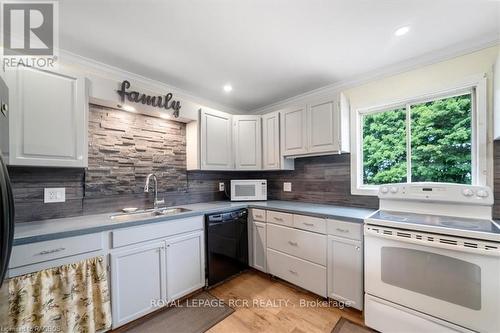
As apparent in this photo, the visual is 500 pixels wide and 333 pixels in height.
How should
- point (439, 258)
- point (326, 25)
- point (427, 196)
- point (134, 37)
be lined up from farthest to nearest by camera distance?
point (427, 196), point (134, 37), point (326, 25), point (439, 258)

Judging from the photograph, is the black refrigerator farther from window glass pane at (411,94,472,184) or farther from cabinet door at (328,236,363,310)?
window glass pane at (411,94,472,184)

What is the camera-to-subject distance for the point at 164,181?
2549mm

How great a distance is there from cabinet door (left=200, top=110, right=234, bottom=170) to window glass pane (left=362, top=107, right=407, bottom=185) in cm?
173

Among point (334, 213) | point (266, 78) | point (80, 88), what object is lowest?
point (334, 213)

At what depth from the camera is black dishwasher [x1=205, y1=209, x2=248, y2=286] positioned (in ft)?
7.42

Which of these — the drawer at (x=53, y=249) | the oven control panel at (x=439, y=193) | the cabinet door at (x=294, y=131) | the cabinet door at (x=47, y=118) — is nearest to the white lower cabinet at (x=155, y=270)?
the drawer at (x=53, y=249)

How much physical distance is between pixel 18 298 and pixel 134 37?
76.0 inches

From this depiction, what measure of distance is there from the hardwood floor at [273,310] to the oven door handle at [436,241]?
32.2 inches

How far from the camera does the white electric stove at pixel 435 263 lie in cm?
131

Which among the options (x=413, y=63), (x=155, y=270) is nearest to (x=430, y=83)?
(x=413, y=63)

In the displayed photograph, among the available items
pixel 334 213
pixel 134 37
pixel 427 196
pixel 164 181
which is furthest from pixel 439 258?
pixel 134 37

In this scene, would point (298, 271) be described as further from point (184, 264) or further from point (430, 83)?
point (430, 83)

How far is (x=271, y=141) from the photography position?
9.58 ft

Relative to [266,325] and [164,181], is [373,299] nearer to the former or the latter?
[266,325]
